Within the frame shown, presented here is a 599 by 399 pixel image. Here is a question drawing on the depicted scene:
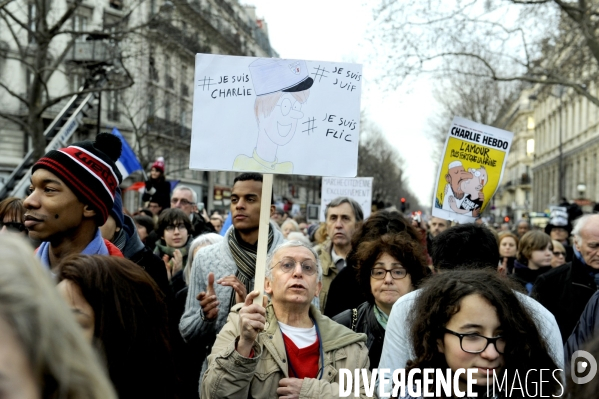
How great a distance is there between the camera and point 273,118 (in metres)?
3.94

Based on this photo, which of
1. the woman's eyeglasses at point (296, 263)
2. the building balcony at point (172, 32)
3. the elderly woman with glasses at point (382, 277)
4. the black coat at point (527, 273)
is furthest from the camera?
the building balcony at point (172, 32)

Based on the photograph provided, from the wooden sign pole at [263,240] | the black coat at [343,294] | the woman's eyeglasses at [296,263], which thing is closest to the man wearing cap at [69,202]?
the wooden sign pole at [263,240]

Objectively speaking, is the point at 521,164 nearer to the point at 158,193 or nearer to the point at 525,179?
the point at 525,179

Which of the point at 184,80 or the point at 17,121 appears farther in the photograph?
the point at 184,80

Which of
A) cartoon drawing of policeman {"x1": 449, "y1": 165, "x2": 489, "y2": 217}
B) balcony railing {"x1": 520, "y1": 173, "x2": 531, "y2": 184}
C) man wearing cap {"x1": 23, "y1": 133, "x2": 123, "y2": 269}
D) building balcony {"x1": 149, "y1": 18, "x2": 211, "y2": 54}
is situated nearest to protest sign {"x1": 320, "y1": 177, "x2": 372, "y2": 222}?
cartoon drawing of policeman {"x1": 449, "y1": 165, "x2": 489, "y2": 217}

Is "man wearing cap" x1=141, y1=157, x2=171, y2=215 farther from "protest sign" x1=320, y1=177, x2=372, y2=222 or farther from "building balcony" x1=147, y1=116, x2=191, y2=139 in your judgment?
"building balcony" x1=147, y1=116, x2=191, y2=139

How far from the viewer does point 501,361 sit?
267 centimetres

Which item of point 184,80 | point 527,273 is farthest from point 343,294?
point 184,80

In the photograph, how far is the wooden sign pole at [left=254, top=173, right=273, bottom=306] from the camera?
137 inches

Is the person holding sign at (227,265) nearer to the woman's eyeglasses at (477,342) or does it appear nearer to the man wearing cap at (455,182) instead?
the woman's eyeglasses at (477,342)

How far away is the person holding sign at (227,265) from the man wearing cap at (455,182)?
7.63 ft

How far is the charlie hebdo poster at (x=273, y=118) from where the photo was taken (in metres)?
3.90

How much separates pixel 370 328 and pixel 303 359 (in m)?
0.87

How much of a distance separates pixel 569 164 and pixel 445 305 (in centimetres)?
6392
